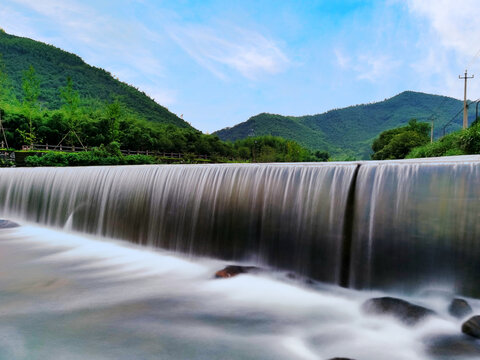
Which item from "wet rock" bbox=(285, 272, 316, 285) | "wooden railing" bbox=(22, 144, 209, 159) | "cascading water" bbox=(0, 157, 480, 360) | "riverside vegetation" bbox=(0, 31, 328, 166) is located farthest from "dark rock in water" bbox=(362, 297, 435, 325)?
"wooden railing" bbox=(22, 144, 209, 159)

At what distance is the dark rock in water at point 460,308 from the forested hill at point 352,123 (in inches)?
4088

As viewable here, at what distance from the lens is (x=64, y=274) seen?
23.5 feet

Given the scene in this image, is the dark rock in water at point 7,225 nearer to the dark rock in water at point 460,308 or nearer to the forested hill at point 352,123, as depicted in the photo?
the dark rock in water at point 460,308

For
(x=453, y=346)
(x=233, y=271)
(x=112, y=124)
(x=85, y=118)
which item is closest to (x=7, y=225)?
(x=233, y=271)

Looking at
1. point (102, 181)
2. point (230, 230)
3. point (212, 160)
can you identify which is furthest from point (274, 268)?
point (212, 160)

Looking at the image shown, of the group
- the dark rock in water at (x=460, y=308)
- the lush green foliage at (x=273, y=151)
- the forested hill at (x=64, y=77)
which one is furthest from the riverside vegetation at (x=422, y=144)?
the forested hill at (x=64, y=77)

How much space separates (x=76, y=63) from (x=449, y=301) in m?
98.9

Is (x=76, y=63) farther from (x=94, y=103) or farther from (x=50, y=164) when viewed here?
(x=50, y=164)

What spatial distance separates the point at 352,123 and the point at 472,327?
127723mm

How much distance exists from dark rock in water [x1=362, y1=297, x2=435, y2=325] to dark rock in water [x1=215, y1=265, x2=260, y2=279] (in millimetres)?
2275

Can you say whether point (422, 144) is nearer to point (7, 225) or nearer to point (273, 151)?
point (273, 151)

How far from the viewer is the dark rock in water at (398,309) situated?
4730mm

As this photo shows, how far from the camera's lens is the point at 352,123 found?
124562 mm

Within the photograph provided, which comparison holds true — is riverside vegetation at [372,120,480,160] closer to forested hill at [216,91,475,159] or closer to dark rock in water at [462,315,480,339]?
dark rock in water at [462,315,480,339]
